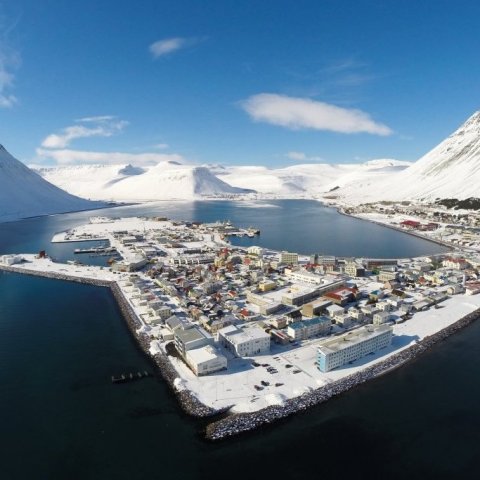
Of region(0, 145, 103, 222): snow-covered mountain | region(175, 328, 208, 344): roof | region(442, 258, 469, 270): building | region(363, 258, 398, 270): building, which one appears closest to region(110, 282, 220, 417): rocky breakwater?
region(175, 328, 208, 344): roof

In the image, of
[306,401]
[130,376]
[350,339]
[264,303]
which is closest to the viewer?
[306,401]

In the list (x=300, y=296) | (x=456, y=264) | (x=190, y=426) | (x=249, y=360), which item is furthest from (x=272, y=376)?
(x=456, y=264)

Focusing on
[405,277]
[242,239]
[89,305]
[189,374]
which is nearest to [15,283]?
[89,305]

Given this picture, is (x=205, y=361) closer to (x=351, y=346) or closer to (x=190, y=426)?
(x=190, y=426)

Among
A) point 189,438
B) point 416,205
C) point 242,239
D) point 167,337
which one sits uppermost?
point 416,205

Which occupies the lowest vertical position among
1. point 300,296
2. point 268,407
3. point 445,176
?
point 268,407

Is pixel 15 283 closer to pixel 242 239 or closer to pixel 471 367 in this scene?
pixel 242 239
